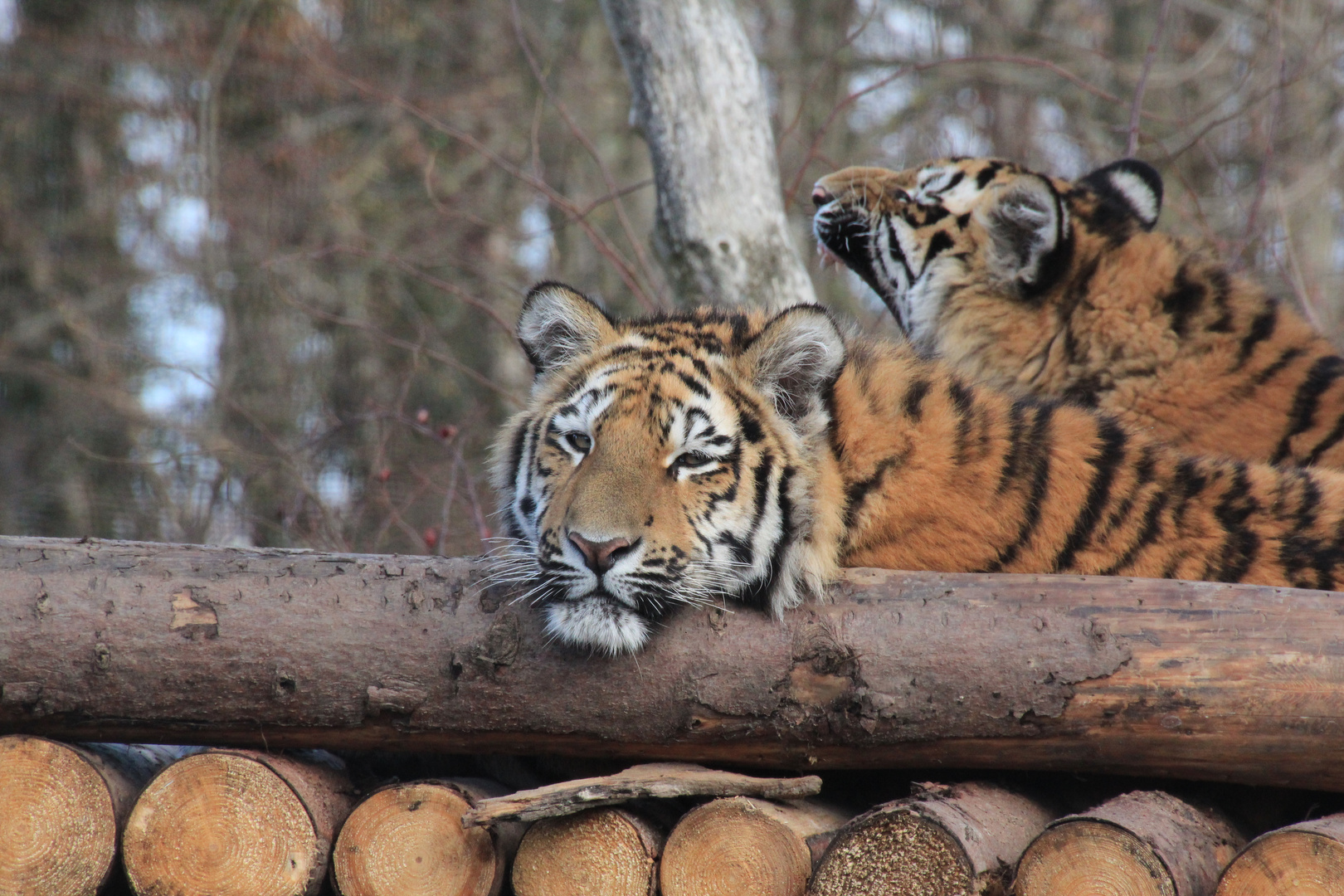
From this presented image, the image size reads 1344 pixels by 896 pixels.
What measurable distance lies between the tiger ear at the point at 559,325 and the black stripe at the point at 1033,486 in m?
1.22

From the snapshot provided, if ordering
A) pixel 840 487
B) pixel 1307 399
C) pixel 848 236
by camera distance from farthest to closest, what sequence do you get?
pixel 848 236 < pixel 1307 399 < pixel 840 487

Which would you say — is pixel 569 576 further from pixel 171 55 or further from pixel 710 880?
pixel 171 55

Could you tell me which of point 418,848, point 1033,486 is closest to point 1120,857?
point 1033,486

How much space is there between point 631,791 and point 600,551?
0.54m

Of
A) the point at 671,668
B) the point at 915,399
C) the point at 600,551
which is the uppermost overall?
the point at 915,399

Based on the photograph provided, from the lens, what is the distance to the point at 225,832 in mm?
2740

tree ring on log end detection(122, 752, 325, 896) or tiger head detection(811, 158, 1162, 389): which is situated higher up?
tiger head detection(811, 158, 1162, 389)

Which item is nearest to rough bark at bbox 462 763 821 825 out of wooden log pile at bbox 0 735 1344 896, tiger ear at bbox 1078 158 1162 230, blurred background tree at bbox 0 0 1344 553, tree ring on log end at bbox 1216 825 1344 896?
wooden log pile at bbox 0 735 1344 896

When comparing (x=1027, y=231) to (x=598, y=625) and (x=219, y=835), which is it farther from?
(x=219, y=835)

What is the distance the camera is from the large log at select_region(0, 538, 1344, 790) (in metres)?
2.70

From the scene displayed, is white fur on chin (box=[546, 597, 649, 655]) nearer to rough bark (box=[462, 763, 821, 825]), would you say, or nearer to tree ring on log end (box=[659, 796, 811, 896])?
rough bark (box=[462, 763, 821, 825])

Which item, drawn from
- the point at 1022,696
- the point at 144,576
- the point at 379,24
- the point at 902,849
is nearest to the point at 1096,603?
the point at 1022,696

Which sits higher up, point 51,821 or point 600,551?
point 600,551

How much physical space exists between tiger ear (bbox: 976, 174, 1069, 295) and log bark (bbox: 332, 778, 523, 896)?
2815 millimetres
